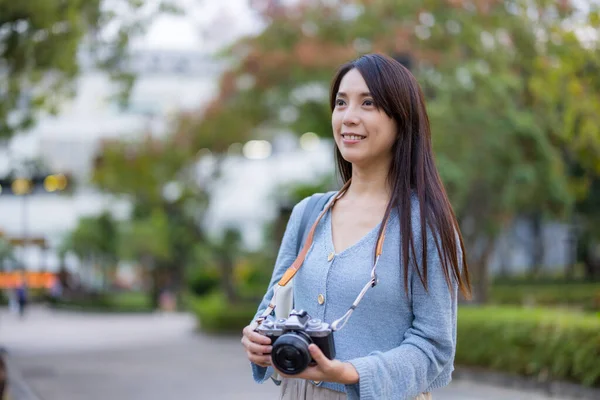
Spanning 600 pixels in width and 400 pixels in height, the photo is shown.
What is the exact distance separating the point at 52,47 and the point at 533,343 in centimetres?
760

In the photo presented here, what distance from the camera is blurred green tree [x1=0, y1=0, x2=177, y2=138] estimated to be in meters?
11.0

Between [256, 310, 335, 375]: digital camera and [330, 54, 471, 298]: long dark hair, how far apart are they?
0.30 meters

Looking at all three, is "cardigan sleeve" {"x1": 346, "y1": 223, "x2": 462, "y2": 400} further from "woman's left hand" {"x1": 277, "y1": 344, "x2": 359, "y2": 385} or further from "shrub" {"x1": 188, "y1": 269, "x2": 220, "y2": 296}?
"shrub" {"x1": 188, "y1": 269, "x2": 220, "y2": 296}

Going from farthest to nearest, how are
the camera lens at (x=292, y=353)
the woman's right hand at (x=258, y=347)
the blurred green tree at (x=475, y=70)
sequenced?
the blurred green tree at (x=475, y=70) < the woman's right hand at (x=258, y=347) < the camera lens at (x=292, y=353)

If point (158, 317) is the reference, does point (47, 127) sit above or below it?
above

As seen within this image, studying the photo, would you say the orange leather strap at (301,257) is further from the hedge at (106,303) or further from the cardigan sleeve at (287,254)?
the hedge at (106,303)

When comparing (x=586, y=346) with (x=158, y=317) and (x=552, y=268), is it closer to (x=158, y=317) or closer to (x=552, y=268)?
(x=158, y=317)

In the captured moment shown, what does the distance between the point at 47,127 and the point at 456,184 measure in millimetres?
35974

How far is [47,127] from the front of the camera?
156ft

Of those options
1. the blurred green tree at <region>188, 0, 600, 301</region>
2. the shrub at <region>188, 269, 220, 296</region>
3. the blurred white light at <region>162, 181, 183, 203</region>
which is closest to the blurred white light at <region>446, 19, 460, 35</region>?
the blurred green tree at <region>188, 0, 600, 301</region>

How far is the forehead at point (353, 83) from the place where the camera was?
2.39 meters

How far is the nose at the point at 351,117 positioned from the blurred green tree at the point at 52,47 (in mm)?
8755

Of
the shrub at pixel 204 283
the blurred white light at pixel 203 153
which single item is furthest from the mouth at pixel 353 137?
the shrub at pixel 204 283

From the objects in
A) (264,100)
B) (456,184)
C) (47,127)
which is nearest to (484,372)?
(456,184)
